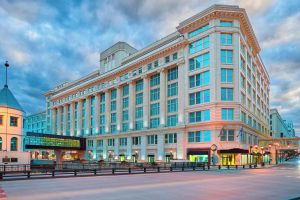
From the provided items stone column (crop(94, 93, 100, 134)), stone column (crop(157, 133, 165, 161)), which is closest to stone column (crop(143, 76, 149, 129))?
stone column (crop(157, 133, 165, 161))

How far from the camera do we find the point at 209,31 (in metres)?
65.3

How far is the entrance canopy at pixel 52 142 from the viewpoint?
87438 mm

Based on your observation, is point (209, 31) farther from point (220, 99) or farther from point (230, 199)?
point (230, 199)

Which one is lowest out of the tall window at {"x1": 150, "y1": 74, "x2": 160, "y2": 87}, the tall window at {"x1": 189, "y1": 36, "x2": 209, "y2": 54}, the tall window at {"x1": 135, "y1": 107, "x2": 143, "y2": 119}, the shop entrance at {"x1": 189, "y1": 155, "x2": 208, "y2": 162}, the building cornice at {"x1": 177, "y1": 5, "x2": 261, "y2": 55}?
the shop entrance at {"x1": 189, "y1": 155, "x2": 208, "y2": 162}

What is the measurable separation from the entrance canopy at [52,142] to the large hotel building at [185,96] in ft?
14.1

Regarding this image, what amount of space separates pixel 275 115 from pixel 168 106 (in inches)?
4362

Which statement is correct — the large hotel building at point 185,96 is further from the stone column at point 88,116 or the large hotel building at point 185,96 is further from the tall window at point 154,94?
the stone column at point 88,116

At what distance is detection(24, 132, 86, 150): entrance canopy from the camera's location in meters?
87.4

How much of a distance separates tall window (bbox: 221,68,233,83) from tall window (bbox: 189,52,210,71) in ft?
13.1

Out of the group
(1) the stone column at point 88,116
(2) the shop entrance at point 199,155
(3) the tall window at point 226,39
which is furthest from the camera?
(1) the stone column at point 88,116

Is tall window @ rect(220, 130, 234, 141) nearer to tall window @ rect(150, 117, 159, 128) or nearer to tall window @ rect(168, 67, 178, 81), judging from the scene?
tall window @ rect(168, 67, 178, 81)

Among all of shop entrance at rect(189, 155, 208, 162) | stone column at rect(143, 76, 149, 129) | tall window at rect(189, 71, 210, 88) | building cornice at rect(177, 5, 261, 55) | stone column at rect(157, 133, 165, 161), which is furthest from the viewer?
stone column at rect(143, 76, 149, 129)

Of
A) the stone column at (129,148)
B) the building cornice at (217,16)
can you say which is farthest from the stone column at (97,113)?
the building cornice at (217,16)

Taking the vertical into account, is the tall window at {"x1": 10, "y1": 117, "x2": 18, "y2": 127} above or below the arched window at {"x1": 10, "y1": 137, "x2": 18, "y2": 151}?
above
